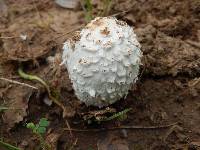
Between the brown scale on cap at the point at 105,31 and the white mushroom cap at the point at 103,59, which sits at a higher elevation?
the brown scale on cap at the point at 105,31

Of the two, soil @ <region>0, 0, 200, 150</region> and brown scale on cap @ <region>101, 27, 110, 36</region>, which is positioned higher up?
brown scale on cap @ <region>101, 27, 110, 36</region>

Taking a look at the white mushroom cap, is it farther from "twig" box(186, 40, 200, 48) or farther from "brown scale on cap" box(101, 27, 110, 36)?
"twig" box(186, 40, 200, 48)

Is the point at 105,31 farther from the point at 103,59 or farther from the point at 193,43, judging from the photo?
the point at 193,43

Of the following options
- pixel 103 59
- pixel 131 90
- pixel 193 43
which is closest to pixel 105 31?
pixel 103 59

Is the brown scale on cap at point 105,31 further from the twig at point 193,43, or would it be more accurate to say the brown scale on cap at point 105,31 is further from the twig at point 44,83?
the twig at point 193,43

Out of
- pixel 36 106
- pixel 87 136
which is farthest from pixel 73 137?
pixel 36 106

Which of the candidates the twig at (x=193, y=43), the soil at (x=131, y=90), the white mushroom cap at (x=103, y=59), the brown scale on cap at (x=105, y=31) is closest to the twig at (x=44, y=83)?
the soil at (x=131, y=90)

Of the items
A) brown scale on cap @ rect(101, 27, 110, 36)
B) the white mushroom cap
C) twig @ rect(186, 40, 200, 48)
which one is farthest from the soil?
brown scale on cap @ rect(101, 27, 110, 36)

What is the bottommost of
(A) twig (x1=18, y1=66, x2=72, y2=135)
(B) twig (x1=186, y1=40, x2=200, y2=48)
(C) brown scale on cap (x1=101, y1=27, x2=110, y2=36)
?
(A) twig (x1=18, y1=66, x2=72, y2=135)
